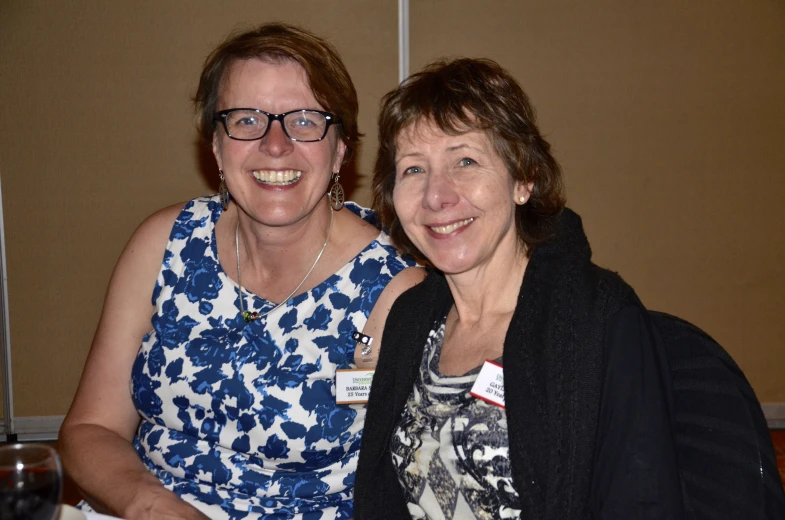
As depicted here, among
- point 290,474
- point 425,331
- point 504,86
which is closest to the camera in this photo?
point 504,86

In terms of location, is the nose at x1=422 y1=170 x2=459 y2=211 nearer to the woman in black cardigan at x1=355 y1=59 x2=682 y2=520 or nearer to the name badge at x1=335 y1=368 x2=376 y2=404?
the woman in black cardigan at x1=355 y1=59 x2=682 y2=520

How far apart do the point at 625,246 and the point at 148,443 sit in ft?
9.81

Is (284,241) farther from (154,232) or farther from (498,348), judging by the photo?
(498,348)

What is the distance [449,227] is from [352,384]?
0.53 m

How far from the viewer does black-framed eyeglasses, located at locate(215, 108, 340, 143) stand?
207cm

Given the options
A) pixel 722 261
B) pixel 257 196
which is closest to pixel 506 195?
pixel 257 196

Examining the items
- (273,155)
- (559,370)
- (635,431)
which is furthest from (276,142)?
(635,431)

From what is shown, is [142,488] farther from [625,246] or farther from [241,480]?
[625,246]

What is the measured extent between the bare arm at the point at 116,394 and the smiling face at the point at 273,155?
350 millimetres

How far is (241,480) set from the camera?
195cm

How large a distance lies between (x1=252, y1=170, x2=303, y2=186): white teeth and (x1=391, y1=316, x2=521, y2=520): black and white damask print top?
66 cm

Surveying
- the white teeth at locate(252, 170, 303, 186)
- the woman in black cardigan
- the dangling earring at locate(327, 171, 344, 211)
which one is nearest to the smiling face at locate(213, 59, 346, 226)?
the white teeth at locate(252, 170, 303, 186)

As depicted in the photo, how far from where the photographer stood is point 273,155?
2041mm

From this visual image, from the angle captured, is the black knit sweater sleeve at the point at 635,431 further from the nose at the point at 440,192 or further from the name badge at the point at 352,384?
the name badge at the point at 352,384
